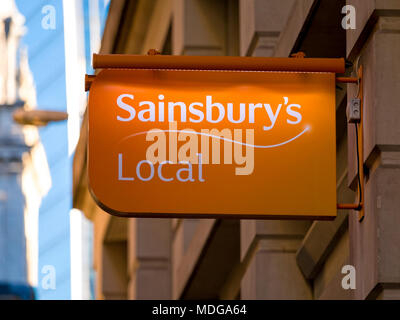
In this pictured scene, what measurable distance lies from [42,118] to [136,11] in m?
6.24

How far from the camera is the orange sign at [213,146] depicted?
8281 millimetres

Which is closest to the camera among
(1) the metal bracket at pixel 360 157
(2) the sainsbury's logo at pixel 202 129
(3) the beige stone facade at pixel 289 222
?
(3) the beige stone facade at pixel 289 222

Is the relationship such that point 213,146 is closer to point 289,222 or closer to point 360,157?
point 360,157

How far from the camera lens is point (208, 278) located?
19.2m

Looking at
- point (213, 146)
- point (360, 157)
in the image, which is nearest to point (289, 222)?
point (360, 157)

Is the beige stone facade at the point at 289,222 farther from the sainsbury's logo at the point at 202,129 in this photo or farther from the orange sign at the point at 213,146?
the sainsbury's logo at the point at 202,129

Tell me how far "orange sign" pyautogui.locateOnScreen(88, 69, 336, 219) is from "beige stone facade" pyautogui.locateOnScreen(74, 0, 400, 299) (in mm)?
384

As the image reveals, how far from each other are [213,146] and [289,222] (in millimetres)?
5185

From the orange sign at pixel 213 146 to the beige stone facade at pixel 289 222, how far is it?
384 mm

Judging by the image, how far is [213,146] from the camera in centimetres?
840

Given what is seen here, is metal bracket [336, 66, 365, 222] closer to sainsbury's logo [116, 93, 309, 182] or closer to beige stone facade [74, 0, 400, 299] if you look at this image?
beige stone facade [74, 0, 400, 299]

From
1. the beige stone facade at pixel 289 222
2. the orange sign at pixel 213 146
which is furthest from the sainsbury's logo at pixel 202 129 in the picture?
the beige stone facade at pixel 289 222
